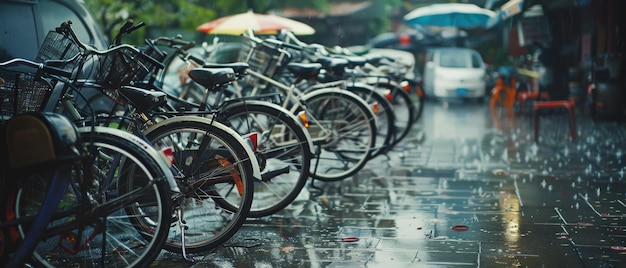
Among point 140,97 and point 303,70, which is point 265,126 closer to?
point 303,70

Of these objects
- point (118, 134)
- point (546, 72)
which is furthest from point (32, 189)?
point (546, 72)

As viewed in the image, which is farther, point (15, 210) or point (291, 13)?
point (291, 13)

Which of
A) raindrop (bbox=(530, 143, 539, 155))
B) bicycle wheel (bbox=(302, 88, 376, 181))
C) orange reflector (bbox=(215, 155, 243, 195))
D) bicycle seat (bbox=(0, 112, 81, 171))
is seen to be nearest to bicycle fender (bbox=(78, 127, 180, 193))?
bicycle seat (bbox=(0, 112, 81, 171))

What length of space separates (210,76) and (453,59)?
19642 millimetres

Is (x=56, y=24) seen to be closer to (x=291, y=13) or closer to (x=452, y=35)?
(x=291, y=13)

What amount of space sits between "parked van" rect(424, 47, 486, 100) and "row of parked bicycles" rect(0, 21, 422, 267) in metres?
15.6

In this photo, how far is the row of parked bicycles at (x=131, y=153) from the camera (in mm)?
4293

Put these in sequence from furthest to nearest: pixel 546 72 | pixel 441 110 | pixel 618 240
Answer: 1. pixel 441 110
2. pixel 546 72
3. pixel 618 240

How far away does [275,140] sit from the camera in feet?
22.8

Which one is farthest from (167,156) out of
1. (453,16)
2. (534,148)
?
(453,16)

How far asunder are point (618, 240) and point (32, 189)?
151 inches

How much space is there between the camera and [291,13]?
2930 cm

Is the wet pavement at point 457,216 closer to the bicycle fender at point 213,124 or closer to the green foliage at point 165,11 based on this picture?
the bicycle fender at point 213,124

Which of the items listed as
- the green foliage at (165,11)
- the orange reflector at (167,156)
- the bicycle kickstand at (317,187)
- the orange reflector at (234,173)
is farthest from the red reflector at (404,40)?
the orange reflector at (167,156)
